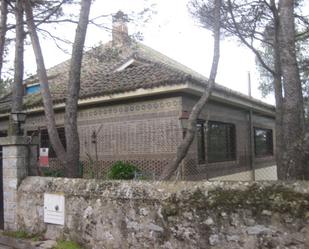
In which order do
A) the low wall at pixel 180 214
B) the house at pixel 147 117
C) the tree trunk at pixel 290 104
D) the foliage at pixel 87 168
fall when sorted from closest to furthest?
the low wall at pixel 180 214, the tree trunk at pixel 290 104, the house at pixel 147 117, the foliage at pixel 87 168

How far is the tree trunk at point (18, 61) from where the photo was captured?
34.1 ft

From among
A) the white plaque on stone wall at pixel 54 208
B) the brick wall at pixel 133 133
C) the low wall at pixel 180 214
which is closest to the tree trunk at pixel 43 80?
the low wall at pixel 180 214

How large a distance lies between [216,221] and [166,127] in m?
7.25

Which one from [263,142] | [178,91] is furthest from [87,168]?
[263,142]

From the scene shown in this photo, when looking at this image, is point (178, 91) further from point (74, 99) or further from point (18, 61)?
point (18, 61)

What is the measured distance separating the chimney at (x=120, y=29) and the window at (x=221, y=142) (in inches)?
188

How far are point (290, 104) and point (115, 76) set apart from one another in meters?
9.16

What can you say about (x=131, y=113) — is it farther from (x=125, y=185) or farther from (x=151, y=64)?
(x=125, y=185)

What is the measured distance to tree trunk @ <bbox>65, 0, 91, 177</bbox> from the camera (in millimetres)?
8359

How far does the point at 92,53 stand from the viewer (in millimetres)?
10617

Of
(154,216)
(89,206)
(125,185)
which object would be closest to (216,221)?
(154,216)

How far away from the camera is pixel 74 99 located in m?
8.48

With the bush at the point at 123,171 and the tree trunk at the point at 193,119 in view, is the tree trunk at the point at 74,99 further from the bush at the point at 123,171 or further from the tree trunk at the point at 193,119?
the bush at the point at 123,171

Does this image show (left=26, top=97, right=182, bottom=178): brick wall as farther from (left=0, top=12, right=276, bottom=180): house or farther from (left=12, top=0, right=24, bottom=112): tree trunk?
(left=12, top=0, right=24, bottom=112): tree trunk
